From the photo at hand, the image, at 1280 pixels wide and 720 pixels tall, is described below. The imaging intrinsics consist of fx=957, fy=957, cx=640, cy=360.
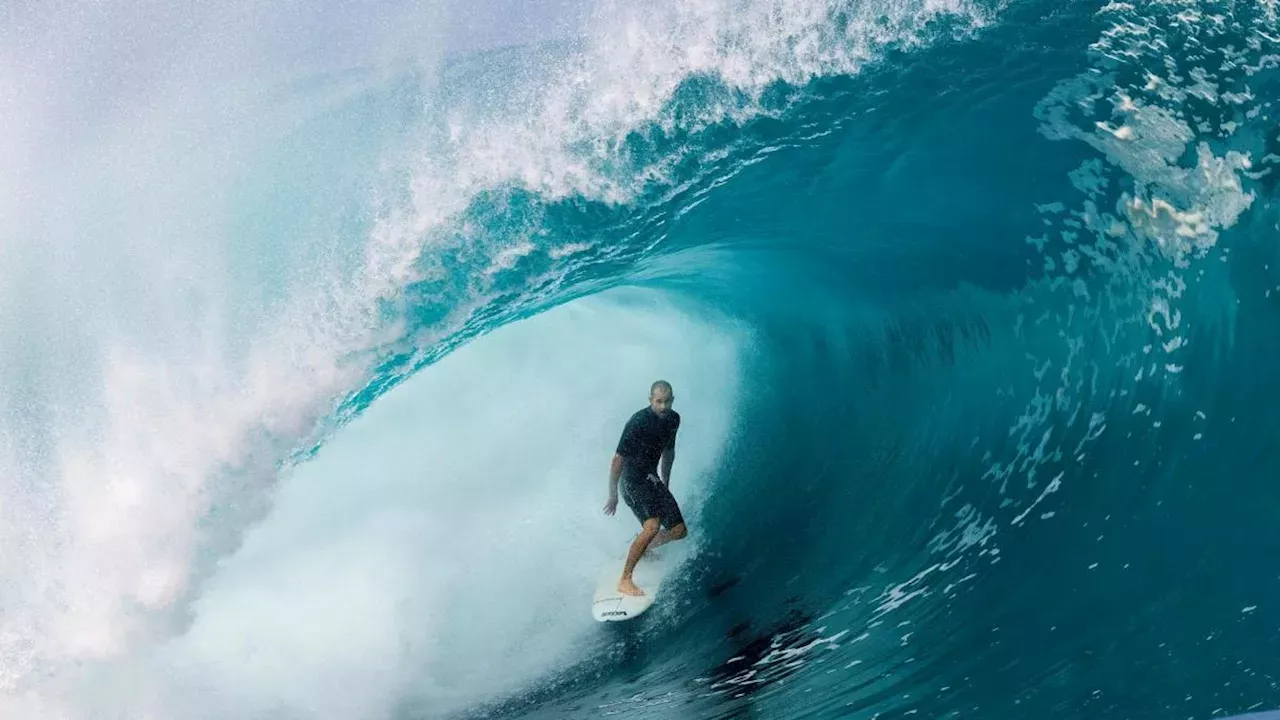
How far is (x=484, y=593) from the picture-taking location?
7.14 m

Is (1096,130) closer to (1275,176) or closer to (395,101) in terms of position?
(1275,176)

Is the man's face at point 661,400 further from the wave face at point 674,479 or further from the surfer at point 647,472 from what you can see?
the wave face at point 674,479

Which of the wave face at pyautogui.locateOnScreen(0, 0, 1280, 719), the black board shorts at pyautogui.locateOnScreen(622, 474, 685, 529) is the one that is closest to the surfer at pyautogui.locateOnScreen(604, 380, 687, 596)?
the black board shorts at pyautogui.locateOnScreen(622, 474, 685, 529)

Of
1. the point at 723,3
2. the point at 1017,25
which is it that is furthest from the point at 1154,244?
the point at 723,3

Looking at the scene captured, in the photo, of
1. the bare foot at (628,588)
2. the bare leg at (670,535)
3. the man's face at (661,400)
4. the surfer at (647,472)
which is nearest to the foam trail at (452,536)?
the bare foot at (628,588)

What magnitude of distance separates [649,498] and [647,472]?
0.63ft

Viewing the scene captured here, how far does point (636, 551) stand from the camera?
6.51 m

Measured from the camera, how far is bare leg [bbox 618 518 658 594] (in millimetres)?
6488

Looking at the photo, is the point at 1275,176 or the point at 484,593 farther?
the point at 484,593

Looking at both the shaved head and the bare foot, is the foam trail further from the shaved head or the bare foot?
the shaved head

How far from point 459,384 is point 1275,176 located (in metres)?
6.61

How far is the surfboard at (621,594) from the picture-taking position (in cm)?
648

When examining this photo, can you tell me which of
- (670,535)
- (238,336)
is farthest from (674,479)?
(238,336)

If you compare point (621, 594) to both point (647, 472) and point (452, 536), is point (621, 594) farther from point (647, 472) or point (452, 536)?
point (452, 536)
